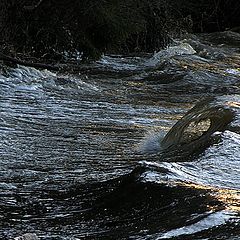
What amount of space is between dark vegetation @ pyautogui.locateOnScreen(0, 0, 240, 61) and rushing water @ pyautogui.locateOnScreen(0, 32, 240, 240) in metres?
1.46

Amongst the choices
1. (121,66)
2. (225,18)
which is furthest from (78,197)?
(225,18)

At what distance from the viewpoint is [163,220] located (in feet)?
11.6

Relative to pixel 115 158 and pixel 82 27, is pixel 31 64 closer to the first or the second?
pixel 115 158

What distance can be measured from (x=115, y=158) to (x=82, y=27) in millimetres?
7889

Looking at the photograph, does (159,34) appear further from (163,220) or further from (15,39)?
(163,220)

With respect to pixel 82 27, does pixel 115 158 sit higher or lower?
lower

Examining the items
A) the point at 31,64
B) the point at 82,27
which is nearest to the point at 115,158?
the point at 31,64

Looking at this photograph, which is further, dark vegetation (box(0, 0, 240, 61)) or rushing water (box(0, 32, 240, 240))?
dark vegetation (box(0, 0, 240, 61))

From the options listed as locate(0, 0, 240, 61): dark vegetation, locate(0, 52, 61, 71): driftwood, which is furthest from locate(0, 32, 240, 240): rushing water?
locate(0, 0, 240, 61): dark vegetation

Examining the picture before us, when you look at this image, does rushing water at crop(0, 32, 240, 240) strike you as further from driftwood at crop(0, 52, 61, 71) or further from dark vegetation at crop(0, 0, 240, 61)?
dark vegetation at crop(0, 0, 240, 61)

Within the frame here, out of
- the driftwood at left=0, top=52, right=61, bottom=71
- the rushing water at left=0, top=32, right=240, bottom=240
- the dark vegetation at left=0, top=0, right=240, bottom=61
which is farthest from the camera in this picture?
the dark vegetation at left=0, top=0, right=240, bottom=61

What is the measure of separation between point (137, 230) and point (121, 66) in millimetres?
9638

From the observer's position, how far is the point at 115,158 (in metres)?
5.66

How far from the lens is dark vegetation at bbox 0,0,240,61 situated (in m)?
11.8
